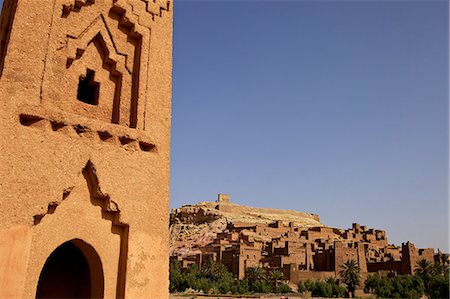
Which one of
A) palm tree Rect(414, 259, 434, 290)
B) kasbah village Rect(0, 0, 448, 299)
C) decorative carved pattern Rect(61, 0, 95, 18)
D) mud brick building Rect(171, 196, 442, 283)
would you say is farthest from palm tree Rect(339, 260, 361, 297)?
decorative carved pattern Rect(61, 0, 95, 18)

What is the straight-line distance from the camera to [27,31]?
5984 mm

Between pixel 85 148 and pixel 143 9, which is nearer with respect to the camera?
pixel 85 148

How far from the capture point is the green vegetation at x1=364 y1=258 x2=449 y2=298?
35062mm

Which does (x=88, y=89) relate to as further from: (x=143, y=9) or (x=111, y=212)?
(x=111, y=212)

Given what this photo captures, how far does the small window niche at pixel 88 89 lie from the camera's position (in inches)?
273

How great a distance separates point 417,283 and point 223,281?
16376 millimetres

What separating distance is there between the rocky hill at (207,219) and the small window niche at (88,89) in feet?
162

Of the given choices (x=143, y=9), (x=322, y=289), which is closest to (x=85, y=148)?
(x=143, y=9)

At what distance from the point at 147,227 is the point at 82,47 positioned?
284 cm

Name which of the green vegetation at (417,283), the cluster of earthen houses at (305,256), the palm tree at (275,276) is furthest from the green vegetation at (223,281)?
the green vegetation at (417,283)

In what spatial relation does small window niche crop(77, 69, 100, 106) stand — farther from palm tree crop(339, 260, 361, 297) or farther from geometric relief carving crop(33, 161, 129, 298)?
palm tree crop(339, 260, 361, 297)

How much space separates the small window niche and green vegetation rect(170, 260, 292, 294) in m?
32.2

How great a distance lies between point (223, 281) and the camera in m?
39.4

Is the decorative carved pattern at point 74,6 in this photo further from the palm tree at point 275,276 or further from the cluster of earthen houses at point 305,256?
the cluster of earthen houses at point 305,256
